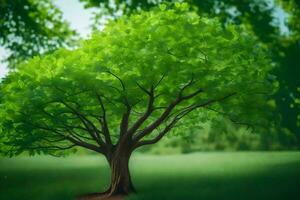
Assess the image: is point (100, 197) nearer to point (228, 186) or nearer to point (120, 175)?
point (120, 175)

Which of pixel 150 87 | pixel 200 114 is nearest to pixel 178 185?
pixel 200 114

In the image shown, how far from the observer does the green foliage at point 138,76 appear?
8609mm

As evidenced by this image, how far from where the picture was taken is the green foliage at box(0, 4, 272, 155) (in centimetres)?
861

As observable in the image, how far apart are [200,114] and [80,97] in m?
3.79

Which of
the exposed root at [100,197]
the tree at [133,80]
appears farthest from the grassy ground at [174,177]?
the tree at [133,80]

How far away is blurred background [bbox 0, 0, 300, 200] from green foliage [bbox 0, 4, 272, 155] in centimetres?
155

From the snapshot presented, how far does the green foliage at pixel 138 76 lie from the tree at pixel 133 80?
2 cm

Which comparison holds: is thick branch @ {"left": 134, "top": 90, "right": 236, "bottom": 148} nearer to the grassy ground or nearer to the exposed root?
the grassy ground

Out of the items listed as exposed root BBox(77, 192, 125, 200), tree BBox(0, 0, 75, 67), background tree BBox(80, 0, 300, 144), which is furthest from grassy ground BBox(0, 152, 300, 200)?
tree BBox(0, 0, 75, 67)

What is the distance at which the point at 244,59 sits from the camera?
925 centimetres

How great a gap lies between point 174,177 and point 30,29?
695cm

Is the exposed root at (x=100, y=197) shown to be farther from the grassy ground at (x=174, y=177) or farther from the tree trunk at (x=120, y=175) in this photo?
the grassy ground at (x=174, y=177)

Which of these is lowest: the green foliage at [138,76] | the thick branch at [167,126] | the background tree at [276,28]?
the thick branch at [167,126]

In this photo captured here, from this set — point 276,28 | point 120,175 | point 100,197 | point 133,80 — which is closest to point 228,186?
point 120,175
